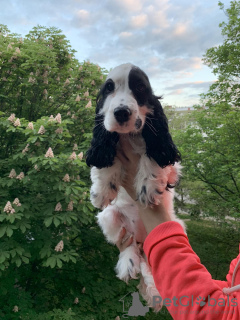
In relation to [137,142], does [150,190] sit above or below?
below

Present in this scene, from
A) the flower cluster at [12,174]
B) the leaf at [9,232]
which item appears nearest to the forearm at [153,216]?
the leaf at [9,232]

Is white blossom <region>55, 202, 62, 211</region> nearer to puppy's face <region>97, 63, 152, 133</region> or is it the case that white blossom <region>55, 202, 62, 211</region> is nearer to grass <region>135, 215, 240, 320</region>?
puppy's face <region>97, 63, 152, 133</region>

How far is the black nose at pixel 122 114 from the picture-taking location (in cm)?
155

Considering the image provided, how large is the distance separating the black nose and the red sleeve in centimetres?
64

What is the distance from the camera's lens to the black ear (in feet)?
5.93

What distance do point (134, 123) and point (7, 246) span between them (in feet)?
11.7

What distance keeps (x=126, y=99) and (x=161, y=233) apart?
0.81m

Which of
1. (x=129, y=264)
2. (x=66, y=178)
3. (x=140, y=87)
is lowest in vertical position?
(x=129, y=264)

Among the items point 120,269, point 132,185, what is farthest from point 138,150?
point 120,269

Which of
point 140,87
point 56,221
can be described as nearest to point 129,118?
point 140,87

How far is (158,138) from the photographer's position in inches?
71.5

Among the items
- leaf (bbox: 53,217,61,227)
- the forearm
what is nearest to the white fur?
the forearm

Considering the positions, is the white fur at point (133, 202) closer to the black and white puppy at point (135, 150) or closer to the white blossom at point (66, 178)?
the black and white puppy at point (135, 150)

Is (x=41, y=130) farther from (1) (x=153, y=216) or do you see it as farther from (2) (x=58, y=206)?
(1) (x=153, y=216)
